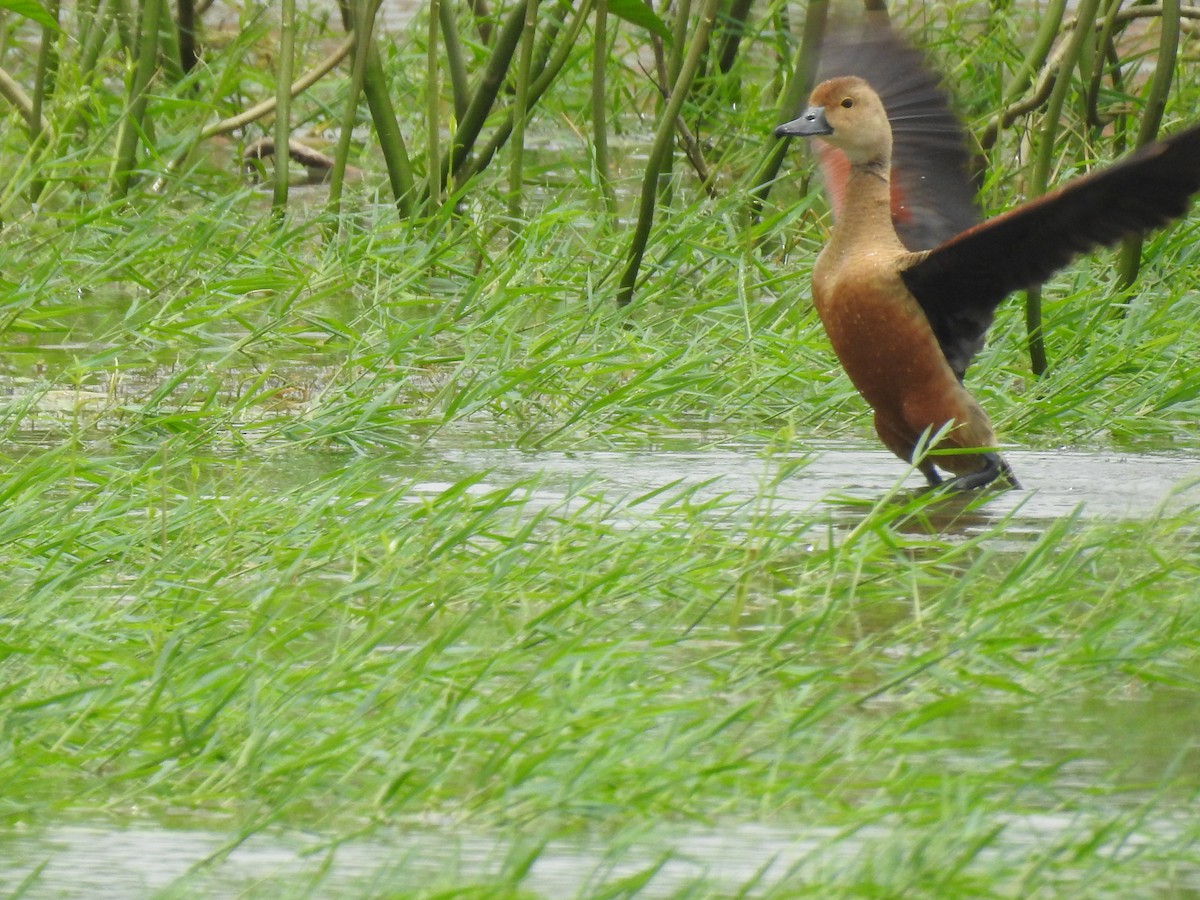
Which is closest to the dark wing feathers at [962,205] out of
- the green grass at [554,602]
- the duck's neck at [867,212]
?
the duck's neck at [867,212]

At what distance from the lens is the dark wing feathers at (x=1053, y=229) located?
13.6 feet

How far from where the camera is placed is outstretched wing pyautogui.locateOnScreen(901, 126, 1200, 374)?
164 inches

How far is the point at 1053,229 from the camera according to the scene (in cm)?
446

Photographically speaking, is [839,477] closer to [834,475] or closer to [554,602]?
[834,475]

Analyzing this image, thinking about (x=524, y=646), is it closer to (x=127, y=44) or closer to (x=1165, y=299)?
(x=1165, y=299)

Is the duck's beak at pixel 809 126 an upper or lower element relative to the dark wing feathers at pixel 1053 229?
upper

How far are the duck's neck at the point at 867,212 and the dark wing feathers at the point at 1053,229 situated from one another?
15 centimetres

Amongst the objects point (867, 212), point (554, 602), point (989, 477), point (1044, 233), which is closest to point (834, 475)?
point (989, 477)

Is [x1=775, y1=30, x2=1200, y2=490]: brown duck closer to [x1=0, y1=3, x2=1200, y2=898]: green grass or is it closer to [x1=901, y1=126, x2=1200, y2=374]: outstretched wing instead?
[x1=901, y1=126, x2=1200, y2=374]: outstretched wing

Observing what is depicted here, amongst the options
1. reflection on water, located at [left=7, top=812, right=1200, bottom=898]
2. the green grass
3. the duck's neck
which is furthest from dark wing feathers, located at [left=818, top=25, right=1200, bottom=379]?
reflection on water, located at [left=7, top=812, right=1200, bottom=898]

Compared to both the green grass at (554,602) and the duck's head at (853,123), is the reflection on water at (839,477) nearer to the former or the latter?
the green grass at (554,602)

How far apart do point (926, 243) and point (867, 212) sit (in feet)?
1.50

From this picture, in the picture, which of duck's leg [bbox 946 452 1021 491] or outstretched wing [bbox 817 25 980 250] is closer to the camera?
duck's leg [bbox 946 452 1021 491]

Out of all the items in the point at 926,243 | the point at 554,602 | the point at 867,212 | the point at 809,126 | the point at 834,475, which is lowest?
the point at 834,475
